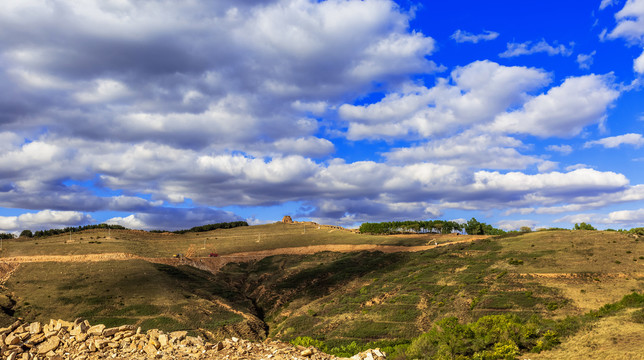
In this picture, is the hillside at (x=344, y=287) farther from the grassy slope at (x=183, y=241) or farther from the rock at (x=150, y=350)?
the rock at (x=150, y=350)

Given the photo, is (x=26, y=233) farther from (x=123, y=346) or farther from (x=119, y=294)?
(x=123, y=346)

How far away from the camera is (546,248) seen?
2446 inches

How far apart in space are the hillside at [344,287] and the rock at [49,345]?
2231 cm

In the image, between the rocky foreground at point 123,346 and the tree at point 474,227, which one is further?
the tree at point 474,227

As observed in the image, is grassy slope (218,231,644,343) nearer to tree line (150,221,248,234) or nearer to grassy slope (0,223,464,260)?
grassy slope (0,223,464,260)

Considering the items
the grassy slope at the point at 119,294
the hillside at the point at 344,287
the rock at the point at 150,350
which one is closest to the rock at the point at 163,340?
the rock at the point at 150,350

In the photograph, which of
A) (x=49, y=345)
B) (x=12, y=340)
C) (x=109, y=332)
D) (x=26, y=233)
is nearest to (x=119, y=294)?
(x=12, y=340)

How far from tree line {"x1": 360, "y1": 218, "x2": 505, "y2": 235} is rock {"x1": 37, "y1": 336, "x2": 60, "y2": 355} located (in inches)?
4374

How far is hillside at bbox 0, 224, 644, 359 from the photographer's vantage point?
45191 mm

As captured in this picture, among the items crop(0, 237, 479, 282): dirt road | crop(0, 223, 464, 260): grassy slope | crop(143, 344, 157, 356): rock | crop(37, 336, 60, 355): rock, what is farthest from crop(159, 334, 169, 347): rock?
crop(0, 223, 464, 260): grassy slope

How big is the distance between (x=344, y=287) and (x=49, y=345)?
47.4 m

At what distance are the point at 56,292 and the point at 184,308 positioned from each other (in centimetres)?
2327

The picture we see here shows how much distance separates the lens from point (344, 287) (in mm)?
67000

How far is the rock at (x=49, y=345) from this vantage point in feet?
85.5
